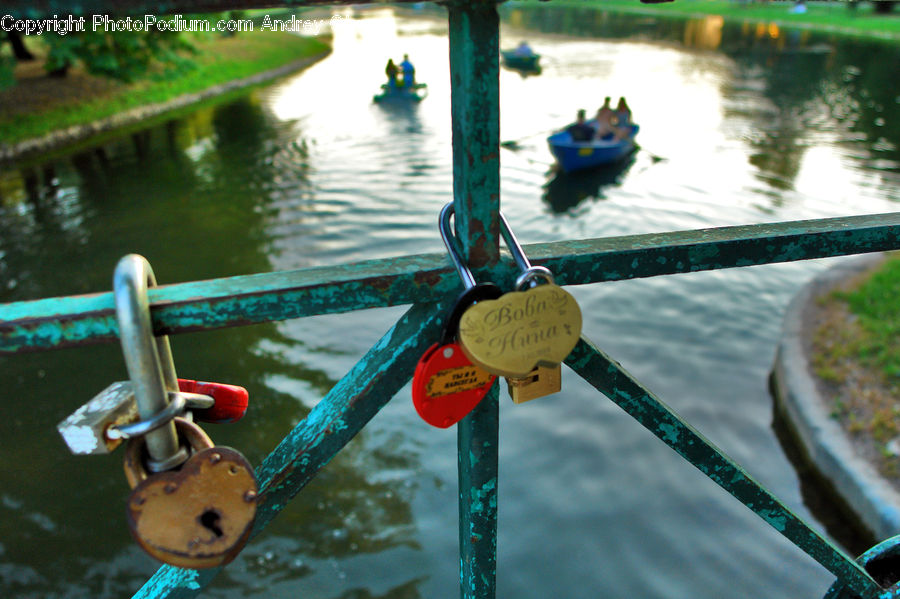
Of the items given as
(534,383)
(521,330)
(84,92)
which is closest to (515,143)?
(84,92)

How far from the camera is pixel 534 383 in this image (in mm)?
1164

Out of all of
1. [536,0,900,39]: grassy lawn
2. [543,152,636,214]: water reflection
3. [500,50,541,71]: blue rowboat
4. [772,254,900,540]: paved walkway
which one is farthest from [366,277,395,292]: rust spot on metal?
[536,0,900,39]: grassy lawn

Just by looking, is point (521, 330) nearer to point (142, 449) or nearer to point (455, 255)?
point (455, 255)

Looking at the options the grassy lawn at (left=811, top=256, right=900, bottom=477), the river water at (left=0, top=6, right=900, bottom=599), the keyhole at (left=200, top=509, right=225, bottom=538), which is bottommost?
the river water at (left=0, top=6, right=900, bottom=599)

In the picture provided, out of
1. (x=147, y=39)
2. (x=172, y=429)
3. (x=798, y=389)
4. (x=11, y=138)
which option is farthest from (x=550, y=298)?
(x=147, y=39)

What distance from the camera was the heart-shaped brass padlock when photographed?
100 cm

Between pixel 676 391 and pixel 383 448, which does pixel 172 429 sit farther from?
pixel 676 391

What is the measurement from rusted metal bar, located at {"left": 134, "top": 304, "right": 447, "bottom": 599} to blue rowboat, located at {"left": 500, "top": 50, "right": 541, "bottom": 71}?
86.2 ft

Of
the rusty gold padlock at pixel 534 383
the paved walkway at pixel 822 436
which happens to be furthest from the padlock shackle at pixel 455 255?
the paved walkway at pixel 822 436

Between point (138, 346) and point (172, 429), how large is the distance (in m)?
0.13

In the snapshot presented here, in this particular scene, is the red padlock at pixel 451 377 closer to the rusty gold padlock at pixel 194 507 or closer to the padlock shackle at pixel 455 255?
the padlock shackle at pixel 455 255

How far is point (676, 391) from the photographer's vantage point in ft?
20.0

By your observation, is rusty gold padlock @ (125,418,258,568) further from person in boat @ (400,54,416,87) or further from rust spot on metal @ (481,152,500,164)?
person in boat @ (400,54,416,87)

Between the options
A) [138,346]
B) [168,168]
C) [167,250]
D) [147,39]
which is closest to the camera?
[138,346]
